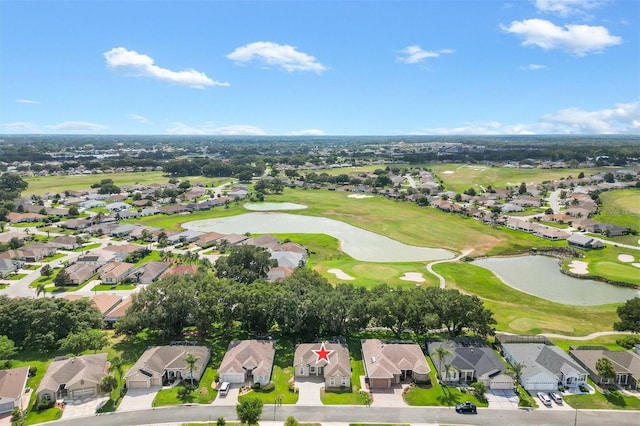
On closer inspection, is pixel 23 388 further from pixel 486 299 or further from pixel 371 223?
pixel 371 223

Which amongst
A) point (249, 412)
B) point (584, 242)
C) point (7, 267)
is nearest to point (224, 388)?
point (249, 412)

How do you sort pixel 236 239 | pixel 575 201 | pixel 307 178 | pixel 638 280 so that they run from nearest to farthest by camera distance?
pixel 638 280 < pixel 236 239 < pixel 575 201 < pixel 307 178

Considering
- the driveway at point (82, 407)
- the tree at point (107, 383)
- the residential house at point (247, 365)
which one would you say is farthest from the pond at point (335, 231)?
the driveway at point (82, 407)

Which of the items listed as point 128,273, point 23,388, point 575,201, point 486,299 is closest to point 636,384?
point 486,299

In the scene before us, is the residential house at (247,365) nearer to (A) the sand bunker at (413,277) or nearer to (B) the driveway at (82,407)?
(B) the driveway at (82,407)

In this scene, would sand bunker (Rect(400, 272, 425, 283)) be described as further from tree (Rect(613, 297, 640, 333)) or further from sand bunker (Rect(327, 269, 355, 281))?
tree (Rect(613, 297, 640, 333))

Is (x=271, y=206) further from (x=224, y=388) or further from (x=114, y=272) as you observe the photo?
(x=224, y=388)
